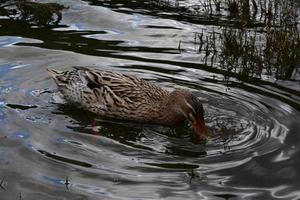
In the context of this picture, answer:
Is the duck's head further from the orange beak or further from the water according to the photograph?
the water

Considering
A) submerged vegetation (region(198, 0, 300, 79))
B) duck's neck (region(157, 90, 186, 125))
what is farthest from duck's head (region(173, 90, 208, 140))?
submerged vegetation (region(198, 0, 300, 79))

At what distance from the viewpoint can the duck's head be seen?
8.18 m

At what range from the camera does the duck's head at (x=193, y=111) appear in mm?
8180

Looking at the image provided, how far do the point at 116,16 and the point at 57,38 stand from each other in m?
1.96

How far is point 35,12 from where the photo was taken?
1378 centimetres

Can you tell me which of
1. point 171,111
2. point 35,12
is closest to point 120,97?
point 171,111

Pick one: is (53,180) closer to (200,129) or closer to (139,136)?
(139,136)

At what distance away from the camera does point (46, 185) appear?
22.6ft

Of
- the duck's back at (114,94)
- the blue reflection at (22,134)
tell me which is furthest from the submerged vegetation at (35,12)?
the blue reflection at (22,134)

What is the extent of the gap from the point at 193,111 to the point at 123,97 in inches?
48.7

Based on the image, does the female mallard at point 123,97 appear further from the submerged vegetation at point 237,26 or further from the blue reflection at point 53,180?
the blue reflection at point 53,180

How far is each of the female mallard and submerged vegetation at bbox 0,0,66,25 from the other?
14.5 feet

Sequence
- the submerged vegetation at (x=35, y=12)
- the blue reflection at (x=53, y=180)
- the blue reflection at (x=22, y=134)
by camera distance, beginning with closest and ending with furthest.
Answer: the blue reflection at (x=53, y=180) < the blue reflection at (x=22, y=134) < the submerged vegetation at (x=35, y=12)

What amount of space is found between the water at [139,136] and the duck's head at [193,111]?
204mm
